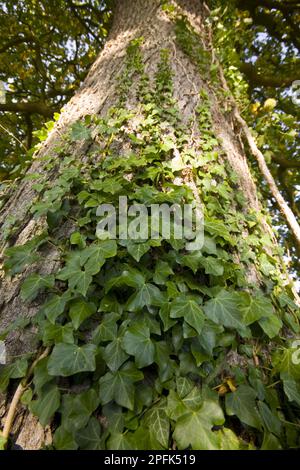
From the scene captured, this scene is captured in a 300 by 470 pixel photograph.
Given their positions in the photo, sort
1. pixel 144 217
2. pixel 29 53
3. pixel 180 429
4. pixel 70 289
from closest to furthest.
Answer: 1. pixel 180 429
2. pixel 70 289
3. pixel 144 217
4. pixel 29 53

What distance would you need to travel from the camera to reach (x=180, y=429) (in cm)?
97

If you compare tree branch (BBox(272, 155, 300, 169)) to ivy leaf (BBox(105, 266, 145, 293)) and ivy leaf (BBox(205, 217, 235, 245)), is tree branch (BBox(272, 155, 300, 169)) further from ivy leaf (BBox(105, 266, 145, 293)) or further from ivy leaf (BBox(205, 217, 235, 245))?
ivy leaf (BBox(105, 266, 145, 293))

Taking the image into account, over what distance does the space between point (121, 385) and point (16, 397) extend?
15.5 inches

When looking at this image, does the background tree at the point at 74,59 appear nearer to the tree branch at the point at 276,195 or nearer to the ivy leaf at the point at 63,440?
the tree branch at the point at 276,195

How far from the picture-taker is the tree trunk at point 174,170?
132 centimetres

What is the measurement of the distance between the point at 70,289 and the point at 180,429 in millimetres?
634

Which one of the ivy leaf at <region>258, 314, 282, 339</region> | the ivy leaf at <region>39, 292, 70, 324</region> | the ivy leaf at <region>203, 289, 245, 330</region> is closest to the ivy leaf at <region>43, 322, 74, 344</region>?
the ivy leaf at <region>39, 292, 70, 324</region>

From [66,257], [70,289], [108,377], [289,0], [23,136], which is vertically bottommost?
[108,377]

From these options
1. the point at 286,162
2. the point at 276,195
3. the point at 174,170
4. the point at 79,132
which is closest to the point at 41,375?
the point at 174,170

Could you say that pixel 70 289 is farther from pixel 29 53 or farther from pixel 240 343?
pixel 29 53

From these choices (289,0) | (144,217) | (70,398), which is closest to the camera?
(70,398)

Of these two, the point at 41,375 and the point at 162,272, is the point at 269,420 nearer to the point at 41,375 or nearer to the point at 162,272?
the point at 162,272

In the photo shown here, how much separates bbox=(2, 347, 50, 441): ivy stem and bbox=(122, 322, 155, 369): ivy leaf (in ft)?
1.11
